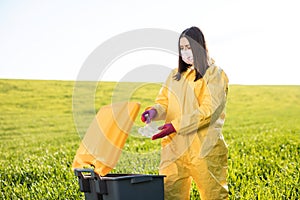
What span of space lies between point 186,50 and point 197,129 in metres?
0.59

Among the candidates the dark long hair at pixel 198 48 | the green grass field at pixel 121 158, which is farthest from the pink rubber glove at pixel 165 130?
the dark long hair at pixel 198 48

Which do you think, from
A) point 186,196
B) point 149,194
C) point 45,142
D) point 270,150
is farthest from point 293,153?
point 45,142

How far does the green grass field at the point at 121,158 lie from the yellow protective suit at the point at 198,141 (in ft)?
0.58

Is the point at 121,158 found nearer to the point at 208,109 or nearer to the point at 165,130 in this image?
the point at 165,130

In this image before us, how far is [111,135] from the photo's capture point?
11.4 ft

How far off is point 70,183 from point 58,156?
8.71 feet

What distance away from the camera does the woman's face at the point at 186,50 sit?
3984 millimetres

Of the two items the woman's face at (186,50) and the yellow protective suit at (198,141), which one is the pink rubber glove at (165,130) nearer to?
the yellow protective suit at (198,141)

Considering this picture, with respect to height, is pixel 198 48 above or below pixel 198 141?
above

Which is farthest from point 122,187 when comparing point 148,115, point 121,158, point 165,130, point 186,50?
point 186,50

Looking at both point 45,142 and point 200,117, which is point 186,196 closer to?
point 200,117

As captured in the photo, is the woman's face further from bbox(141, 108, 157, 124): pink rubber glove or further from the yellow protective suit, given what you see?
bbox(141, 108, 157, 124): pink rubber glove

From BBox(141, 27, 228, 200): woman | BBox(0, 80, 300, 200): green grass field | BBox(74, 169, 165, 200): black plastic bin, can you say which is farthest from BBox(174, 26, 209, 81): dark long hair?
BBox(74, 169, 165, 200): black plastic bin

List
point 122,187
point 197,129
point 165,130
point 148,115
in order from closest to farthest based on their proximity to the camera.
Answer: point 122,187, point 165,130, point 197,129, point 148,115
